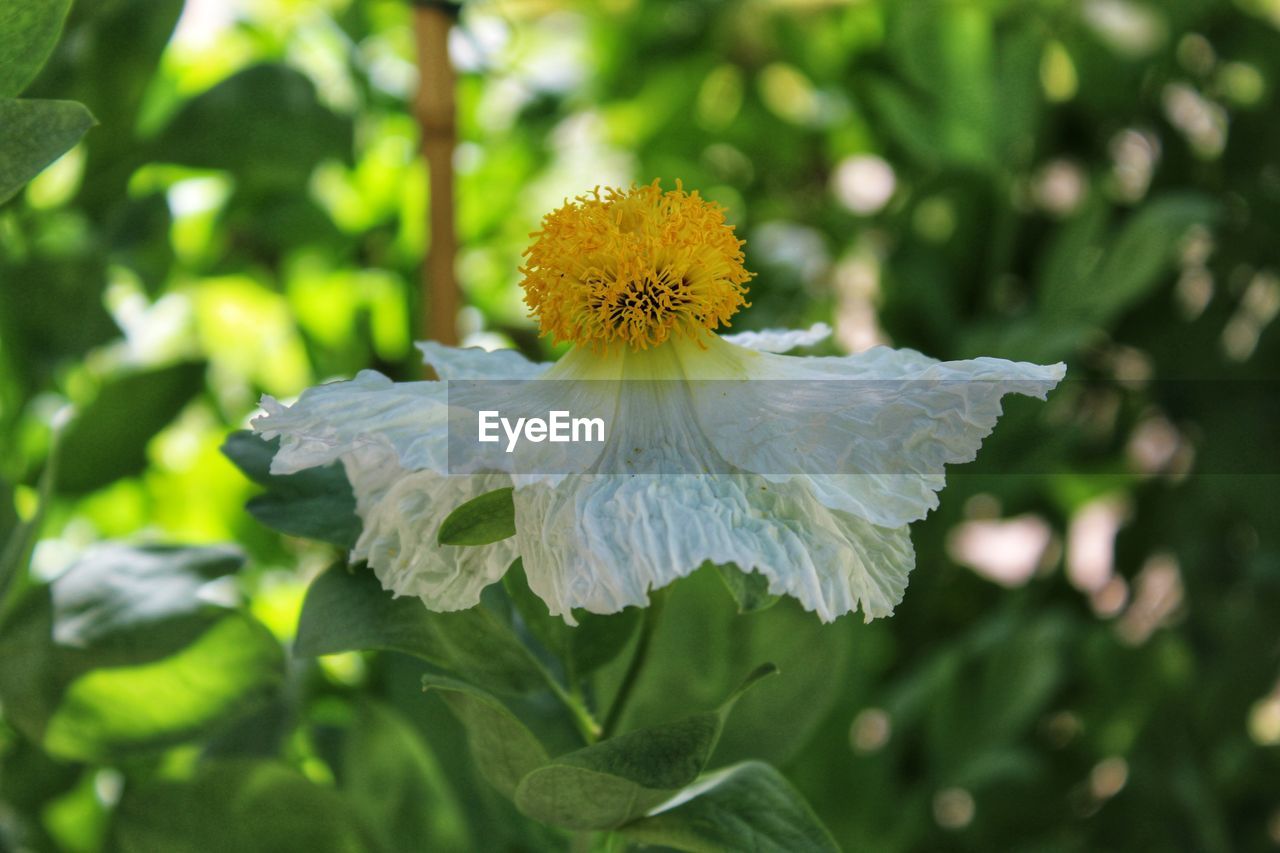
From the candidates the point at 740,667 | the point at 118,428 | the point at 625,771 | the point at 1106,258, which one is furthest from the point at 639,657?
the point at 1106,258

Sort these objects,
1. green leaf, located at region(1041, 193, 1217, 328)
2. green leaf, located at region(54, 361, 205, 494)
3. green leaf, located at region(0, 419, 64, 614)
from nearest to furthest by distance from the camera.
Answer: green leaf, located at region(0, 419, 64, 614) < green leaf, located at region(54, 361, 205, 494) < green leaf, located at region(1041, 193, 1217, 328)

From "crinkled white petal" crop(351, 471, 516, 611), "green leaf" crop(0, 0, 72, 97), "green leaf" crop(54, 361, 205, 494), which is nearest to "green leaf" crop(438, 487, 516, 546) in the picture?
"crinkled white petal" crop(351, 471, 516, 611)

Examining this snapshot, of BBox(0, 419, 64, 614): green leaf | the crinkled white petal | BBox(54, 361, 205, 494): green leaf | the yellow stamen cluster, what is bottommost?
BBox(54, 361, 205, 494): green leaf

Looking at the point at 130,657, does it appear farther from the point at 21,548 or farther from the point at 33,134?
the point at 33,134

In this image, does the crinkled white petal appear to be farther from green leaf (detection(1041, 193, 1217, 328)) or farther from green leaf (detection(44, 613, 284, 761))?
green leaf (detection(1041, 193, 1217, 328))

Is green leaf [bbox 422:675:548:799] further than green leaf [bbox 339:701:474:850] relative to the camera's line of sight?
No

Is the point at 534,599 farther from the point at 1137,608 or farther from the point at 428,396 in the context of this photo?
the point at 1137,608

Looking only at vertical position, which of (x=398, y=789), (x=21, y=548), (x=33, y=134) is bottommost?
(x=398, y=789)
